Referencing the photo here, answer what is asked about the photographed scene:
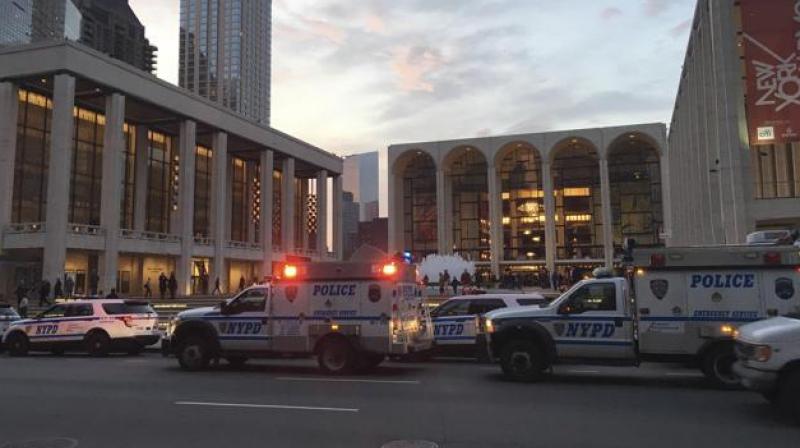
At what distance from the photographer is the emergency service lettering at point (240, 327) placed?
14219 millimetres

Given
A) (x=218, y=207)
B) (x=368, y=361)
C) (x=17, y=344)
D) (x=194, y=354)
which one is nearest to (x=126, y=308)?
(x=17, y=344)

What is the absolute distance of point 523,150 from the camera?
83.2 metres

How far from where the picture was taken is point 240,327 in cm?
1432

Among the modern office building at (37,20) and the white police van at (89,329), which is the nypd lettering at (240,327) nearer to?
the white police van at (89,329)

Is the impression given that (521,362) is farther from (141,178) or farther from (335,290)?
(141,178)

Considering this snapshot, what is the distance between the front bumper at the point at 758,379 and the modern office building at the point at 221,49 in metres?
181

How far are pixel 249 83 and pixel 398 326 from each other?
605 ft

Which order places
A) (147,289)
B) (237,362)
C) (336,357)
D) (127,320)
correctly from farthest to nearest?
(147,289), (127,320), (237,362), (336,357)

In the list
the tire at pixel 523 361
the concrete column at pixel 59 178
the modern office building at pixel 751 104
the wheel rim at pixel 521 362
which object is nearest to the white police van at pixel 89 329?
the tire at pixel 523 361

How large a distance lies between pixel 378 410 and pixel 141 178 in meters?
48.2

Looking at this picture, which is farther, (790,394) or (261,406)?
(261,406)

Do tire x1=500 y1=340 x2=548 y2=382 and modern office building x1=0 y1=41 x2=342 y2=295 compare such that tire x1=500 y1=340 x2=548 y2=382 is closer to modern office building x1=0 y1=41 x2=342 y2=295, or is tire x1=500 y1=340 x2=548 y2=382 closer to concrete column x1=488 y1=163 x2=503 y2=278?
modern office building x1=0 y1=41 x2=342 y2=295

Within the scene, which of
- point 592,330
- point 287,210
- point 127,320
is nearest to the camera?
point 592,330

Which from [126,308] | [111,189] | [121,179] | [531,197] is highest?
[531,197]
